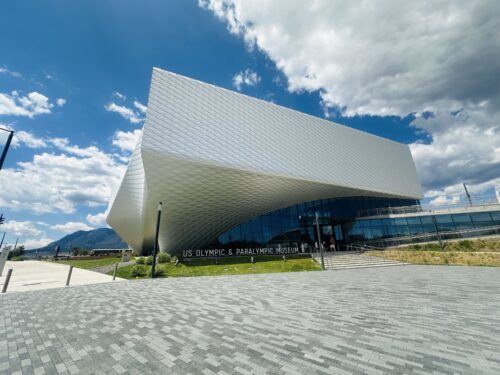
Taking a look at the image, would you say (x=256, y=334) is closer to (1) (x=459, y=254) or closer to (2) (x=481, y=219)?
(1) (x=459, y=254)

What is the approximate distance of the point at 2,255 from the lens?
12820 mm

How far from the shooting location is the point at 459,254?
17047 millimetres

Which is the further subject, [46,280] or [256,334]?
[46,280]

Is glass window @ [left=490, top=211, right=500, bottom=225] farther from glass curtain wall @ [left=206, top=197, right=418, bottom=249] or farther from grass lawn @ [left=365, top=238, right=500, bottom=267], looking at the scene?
glass curtain wall @ [left=206, top=197, right=418, bottom=249]

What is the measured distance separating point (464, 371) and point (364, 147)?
33.5 metres

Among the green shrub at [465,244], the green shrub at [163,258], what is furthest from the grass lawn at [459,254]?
the green shrub at [163,258]

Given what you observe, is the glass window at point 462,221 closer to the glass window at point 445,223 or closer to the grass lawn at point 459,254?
the glass window at point 445,223

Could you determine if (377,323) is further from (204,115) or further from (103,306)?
(204,115)

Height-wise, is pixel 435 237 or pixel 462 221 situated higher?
pixel 462 221

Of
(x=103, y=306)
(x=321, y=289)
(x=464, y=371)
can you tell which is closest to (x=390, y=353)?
(x=464, y=371)

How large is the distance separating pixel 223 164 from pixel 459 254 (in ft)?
68.0

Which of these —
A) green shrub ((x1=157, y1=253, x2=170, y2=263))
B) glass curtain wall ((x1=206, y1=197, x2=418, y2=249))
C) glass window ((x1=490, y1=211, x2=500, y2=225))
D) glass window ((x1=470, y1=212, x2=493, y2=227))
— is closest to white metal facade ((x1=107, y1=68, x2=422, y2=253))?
glass curtain wall ((x1=206, y1=197, x2=418, y2=249))

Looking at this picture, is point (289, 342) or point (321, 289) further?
point (321, 289)

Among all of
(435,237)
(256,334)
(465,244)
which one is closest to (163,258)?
(256,334)
